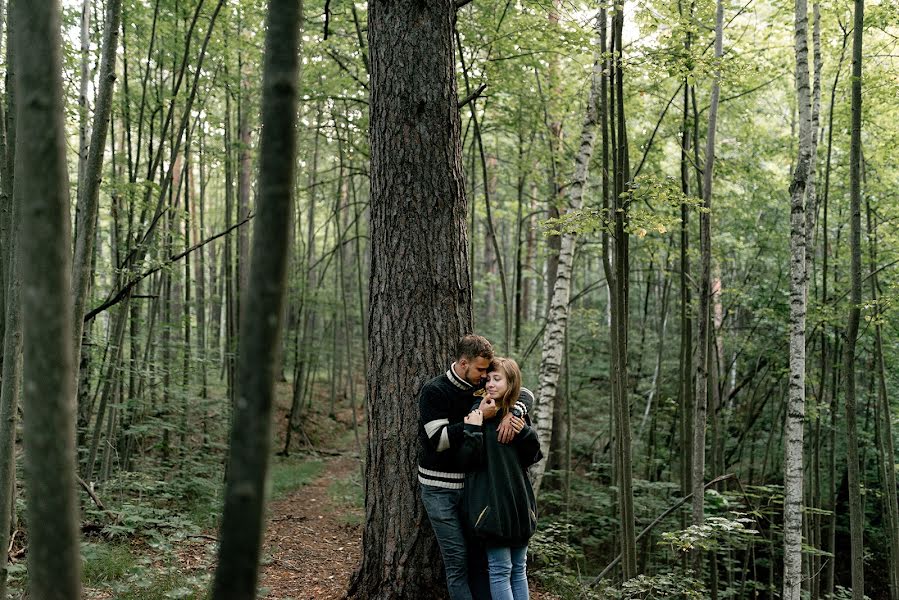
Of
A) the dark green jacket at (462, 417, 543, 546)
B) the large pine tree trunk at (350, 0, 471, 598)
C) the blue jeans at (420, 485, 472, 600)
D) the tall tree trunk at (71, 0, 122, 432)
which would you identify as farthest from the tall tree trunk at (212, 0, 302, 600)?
the large pine tree trunk at (350, 0, 471, 598)

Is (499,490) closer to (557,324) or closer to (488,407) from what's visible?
(488,407)

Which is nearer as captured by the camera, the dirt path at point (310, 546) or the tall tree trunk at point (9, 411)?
the tall tree trunk at point (9, 411)

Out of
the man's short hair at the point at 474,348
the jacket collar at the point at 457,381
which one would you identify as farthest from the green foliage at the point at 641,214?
the jacket collar at the point at 457,381

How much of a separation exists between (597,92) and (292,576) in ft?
19.6

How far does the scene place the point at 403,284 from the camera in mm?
3938

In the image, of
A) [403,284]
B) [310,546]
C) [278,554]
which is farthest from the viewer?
[310,546]

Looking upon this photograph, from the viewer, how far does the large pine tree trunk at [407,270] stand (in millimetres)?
3846

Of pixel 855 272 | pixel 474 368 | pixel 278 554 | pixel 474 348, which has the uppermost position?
pixel 855 272

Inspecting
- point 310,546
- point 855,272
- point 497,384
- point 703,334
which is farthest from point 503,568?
point 855,272

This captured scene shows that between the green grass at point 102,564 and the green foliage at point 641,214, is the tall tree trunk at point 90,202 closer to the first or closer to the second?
the green grass at point 102,564

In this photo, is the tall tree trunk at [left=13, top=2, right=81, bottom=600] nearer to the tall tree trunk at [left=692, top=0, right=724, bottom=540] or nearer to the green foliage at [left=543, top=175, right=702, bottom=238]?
the green foliage at [left=543, top=175, right=702, bottom=238]

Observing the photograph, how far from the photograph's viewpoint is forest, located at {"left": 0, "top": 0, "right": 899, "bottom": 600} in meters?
1.11

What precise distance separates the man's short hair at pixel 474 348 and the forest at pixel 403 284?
1.19 feet

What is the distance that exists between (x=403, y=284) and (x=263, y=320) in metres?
2.87
